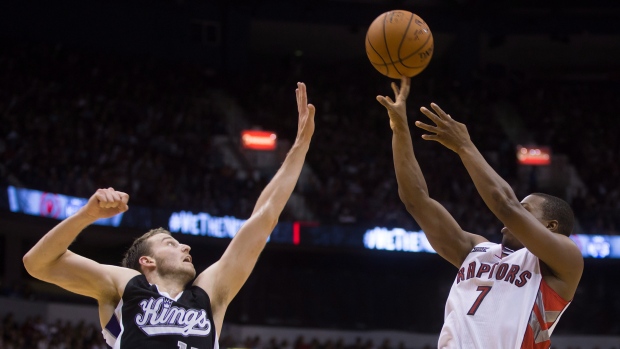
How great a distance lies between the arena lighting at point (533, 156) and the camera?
24042mm

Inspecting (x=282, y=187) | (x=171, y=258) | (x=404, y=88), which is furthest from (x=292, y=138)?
(x=171, y=258)

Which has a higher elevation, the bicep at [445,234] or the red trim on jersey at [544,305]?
the bicep at [445,234]

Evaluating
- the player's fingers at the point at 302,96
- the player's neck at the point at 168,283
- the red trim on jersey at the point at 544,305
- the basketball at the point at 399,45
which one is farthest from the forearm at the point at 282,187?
the red trim on jersey at the point at 544,305

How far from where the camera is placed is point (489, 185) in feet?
14.1

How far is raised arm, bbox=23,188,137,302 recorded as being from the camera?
3766 mm

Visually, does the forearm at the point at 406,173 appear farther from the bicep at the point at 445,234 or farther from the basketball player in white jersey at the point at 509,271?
the basketball player in white jersey at the point at 509,271

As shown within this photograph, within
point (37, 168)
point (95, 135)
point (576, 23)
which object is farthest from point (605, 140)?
point (37, 168)

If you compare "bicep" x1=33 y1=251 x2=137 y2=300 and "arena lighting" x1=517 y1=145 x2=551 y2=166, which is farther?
"arena lighting" x1=517 y1=145 x2=551 y2=166

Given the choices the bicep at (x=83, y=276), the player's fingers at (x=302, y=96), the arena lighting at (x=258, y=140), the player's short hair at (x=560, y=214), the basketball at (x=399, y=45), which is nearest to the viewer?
the bicep at (x=83, y=276)

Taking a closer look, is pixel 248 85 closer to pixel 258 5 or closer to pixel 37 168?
pixel 258 5

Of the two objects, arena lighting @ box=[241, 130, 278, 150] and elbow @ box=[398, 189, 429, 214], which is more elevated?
elbow @ box=[398, 189, 429, 214]

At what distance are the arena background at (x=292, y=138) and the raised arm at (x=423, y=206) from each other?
1251 centimetres

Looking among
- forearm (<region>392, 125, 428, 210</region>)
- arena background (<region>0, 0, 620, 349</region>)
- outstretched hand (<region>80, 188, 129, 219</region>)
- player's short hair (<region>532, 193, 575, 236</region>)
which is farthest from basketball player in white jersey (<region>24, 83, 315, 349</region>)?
arena background (<region>0, 0, 620, 349</region>)

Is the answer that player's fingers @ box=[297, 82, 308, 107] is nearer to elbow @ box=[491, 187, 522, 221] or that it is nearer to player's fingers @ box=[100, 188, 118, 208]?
elbow @ box=[491, 187, 522, 221]
